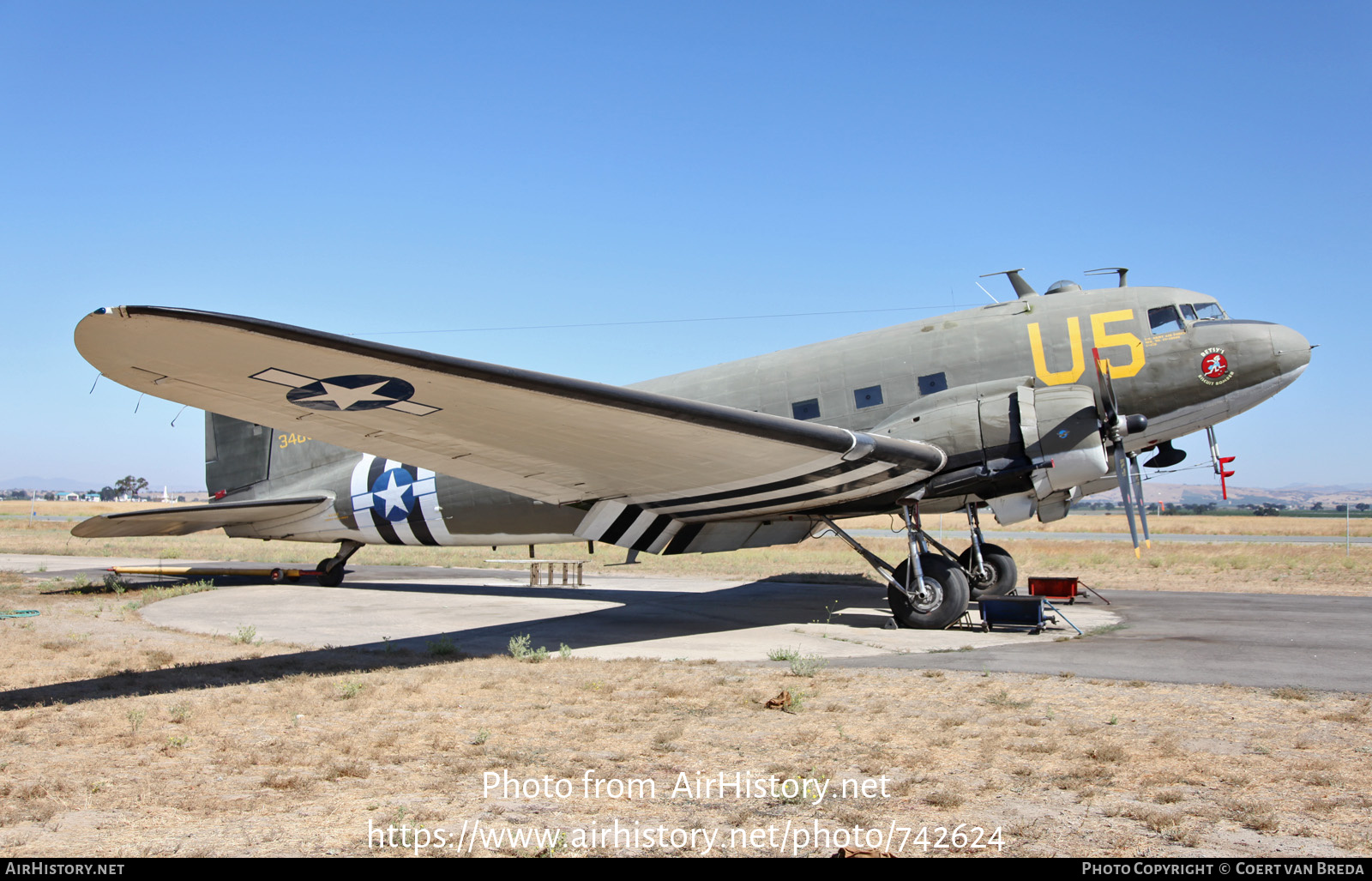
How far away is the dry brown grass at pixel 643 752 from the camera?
4.53m

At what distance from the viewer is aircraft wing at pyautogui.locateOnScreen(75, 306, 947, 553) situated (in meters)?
6.93

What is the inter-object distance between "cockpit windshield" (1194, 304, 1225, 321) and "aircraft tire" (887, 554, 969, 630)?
17.5ft

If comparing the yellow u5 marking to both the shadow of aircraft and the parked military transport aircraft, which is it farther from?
the shadow of aircraft

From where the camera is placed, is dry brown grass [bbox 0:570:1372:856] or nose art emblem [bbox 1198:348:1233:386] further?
nose art emblem [bbox 1198:348:1233:386]

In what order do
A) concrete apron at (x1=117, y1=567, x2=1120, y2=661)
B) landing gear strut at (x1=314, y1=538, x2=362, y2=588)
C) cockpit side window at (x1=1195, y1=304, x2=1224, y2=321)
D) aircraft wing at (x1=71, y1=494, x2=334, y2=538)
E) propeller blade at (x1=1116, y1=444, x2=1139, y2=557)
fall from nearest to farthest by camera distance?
concrete apron at (x1=117, y1=567, x2=1120, y2=661)
propeller blade at (x1=1116, y1=444, x2=1139, y2=557)
cockpit side window at (x1=1195, y1=304, x2=1224, y2=321)
aircraft wing at (x1=71, y1=494, x2=334, y2=538)
landing gear strut at (x1=314, y1=538, x2=362, y2=588)

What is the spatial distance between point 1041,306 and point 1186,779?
29.4 ft

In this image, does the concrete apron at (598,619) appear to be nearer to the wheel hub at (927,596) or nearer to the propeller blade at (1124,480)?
the wheel hub at (927,596)

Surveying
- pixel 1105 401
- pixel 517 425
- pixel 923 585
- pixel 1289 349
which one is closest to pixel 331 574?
pixel 517 425

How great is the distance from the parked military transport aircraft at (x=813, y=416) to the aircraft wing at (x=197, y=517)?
0.22 meters

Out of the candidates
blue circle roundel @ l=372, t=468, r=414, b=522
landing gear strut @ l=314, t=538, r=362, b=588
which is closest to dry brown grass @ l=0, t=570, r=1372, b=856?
blue circle roundel @ l=372, t=468, r=414, b=522

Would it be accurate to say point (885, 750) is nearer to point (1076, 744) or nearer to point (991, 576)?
point (1076, 744)

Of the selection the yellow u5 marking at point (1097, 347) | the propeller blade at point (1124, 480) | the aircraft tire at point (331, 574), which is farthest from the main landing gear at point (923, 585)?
the aircraft tire at point (331, 574)

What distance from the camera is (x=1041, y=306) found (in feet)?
41.8
